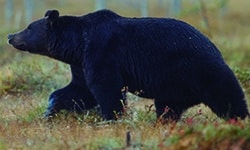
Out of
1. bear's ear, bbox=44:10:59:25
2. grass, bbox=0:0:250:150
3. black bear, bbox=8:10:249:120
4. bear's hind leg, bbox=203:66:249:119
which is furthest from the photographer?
bear's ear, bbox=44:10:59:25

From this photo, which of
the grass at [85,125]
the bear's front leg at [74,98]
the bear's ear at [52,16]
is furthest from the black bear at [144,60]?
the grass at [85,125]

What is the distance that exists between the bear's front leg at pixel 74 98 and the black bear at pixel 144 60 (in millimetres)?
145

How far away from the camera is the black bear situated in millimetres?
9281

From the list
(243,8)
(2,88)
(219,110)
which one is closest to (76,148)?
(219,110)

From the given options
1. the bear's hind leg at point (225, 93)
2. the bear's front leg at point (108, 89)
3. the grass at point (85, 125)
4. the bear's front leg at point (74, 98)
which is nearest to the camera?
the grass at point (85, 125)

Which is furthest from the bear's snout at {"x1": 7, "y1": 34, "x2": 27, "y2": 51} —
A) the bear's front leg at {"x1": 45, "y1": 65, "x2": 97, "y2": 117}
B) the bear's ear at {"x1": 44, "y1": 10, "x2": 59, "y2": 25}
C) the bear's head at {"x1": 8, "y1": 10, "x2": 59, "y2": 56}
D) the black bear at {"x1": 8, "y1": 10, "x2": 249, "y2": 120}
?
the bear's front leg at {"x1": 45, "y1": 65, "x2": 97, "y2": 117}

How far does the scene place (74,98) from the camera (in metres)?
11.1

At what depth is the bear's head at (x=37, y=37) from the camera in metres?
10.7

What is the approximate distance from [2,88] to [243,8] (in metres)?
53.8

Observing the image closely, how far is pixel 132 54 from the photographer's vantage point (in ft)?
32.9

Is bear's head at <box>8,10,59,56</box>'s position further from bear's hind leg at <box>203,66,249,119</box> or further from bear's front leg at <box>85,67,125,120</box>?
bear's hind leg at <box>203,66,249,119</box>

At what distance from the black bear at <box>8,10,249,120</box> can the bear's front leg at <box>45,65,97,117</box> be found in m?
0.14

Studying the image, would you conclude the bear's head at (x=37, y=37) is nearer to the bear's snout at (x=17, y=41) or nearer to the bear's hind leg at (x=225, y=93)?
the bear's snout at (x=17, y=41)

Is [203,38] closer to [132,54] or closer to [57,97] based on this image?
[132,54]
